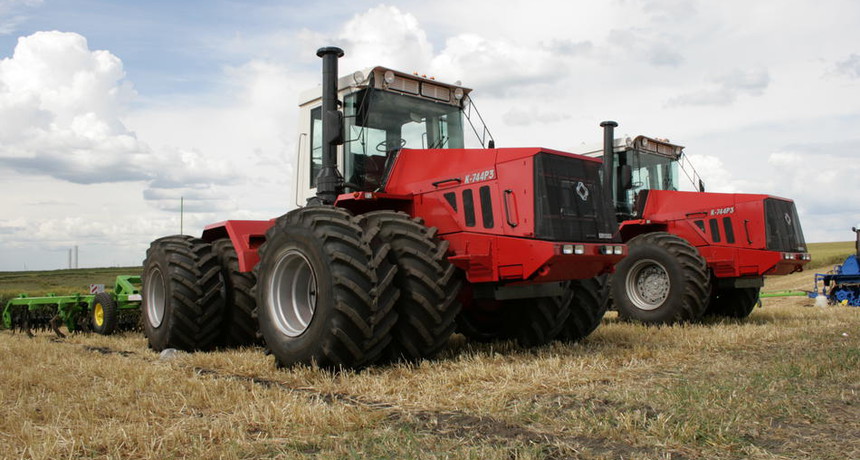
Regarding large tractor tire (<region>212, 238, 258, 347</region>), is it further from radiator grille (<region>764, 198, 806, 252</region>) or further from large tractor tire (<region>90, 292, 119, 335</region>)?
radiator grille (<region>764, 198, 806, 252</region>)

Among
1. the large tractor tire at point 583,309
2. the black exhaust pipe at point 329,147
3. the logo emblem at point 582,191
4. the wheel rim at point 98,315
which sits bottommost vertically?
the wheel rim at point 98,315

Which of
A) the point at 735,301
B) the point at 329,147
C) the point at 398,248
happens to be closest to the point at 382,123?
the point at 329,147

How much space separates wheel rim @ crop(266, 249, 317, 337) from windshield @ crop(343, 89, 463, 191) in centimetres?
110

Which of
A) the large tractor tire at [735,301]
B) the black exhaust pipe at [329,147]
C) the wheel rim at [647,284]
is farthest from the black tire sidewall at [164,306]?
the large tractor tire at [735,301]

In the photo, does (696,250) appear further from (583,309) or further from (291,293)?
(291,293)

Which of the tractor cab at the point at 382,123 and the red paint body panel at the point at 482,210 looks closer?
the red paint body panel at the point at 482,210

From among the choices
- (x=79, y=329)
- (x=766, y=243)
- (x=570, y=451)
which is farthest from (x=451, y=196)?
(x=79, y=329)

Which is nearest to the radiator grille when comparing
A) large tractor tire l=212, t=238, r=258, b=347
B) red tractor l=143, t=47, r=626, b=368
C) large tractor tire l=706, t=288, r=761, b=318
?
large tractor tire l=706, t=288, r=761, b=318

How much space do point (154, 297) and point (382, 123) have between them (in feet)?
13.1

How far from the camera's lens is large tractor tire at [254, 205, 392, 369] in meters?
5.91

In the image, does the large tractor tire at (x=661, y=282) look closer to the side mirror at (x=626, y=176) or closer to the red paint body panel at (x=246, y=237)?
the side mirror at (x=626, y=176)

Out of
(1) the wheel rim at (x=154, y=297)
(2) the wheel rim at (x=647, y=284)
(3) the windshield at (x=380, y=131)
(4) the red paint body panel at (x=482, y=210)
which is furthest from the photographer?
(2) the wheel rim at (x=647, y=284)

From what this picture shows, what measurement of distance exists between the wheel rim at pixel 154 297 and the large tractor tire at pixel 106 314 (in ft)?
7.51

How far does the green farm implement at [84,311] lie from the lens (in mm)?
11195
